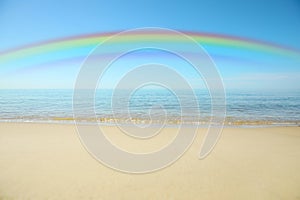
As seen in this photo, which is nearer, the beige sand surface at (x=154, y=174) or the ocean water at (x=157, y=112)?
the beige sand surface at (x=154, y=174)

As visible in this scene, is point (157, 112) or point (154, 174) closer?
point (154, 174)

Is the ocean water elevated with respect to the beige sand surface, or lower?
elevated

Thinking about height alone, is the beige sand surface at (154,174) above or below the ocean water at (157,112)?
below

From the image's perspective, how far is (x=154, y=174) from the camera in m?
5.12

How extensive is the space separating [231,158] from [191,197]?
99.4 inches

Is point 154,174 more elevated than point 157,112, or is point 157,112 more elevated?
point 157,112

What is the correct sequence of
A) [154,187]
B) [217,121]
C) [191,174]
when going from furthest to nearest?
[217,121] < [191,174] < [154,187]

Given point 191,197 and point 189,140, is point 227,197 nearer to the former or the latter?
point 191,197

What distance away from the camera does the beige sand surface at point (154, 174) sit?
421 cm

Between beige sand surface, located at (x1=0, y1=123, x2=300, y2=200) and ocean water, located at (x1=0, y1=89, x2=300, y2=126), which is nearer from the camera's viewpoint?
beige sand surface, located at (x1=0, y1=123, x2=300, y2=200)

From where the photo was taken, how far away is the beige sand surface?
4.21m

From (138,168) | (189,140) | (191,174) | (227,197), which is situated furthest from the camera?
(189,140)

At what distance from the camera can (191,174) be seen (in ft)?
16.8

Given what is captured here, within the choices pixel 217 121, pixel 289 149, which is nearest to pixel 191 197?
pixel 289 149
